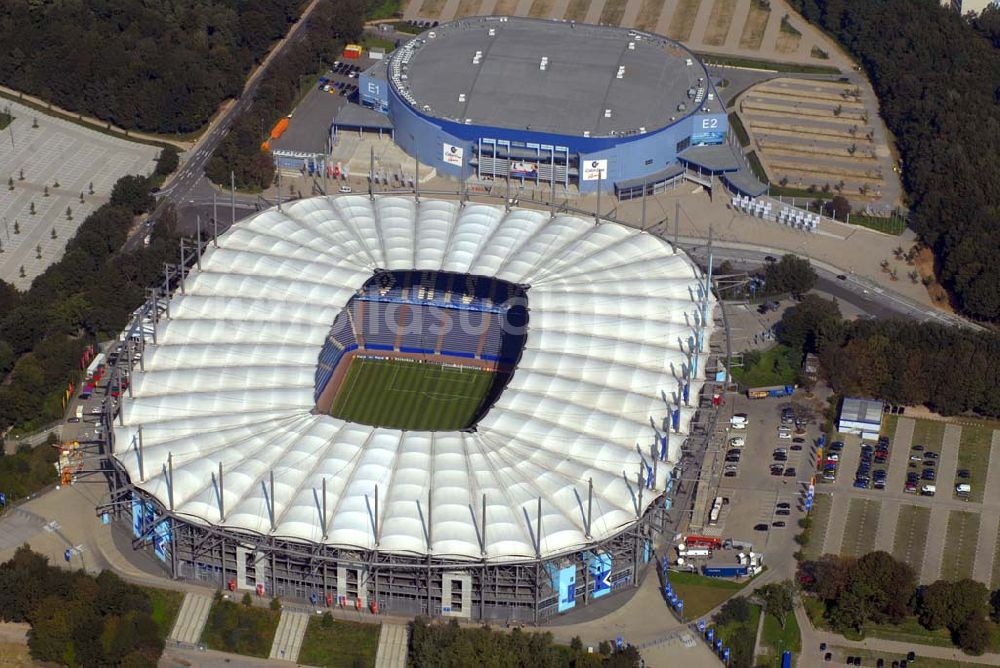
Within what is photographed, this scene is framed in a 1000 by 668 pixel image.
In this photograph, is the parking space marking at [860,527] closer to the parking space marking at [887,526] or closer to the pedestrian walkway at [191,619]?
the parking space marking at [887,526]

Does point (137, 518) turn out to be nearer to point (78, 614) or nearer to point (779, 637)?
point (78, 614)

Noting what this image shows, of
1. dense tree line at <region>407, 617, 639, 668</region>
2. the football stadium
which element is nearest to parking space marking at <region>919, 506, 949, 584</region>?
the football stadium

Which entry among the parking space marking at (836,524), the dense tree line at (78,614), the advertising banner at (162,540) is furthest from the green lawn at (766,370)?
the dense tree line at (78,614)

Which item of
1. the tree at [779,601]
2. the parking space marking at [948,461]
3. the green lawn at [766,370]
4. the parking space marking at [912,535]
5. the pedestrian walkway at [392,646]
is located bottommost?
the green lawn at [766,370]

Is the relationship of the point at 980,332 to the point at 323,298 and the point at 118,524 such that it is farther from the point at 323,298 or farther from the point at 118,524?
the point at 118,524

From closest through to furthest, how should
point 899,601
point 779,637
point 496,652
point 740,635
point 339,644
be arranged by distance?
point 496,652, point 740,635, point 339,644, point 899,601, point 779,637

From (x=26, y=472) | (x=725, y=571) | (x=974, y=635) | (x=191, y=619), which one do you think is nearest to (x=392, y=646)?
(x=191, y=619)
